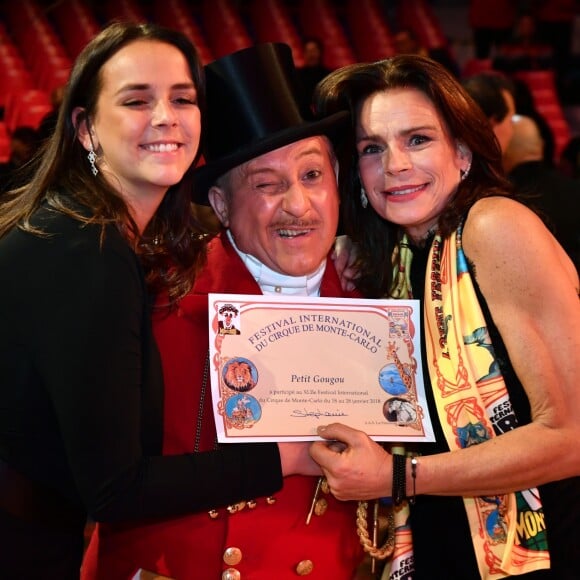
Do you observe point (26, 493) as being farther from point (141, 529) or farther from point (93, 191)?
point (93, 191)

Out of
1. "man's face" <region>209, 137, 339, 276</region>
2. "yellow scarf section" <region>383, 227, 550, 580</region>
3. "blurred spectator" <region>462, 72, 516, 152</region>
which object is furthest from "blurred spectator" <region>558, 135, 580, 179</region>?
"yellow scarf section" <region>383, 227, 550, 580</region>

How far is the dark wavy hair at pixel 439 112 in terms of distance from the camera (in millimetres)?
2500

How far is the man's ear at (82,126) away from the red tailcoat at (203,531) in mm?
474

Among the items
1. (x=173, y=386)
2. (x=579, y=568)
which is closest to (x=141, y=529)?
(x=173, y=386)

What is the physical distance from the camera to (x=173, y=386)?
7.94 feet

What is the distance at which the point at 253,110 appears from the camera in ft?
8.41

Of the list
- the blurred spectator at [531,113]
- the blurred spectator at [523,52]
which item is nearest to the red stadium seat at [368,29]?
the blurred spectator at [523,52]

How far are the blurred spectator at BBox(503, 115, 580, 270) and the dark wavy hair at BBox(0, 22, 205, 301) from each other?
211 centimetres

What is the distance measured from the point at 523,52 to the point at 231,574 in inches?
423

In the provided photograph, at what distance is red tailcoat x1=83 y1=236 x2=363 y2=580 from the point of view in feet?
7.68

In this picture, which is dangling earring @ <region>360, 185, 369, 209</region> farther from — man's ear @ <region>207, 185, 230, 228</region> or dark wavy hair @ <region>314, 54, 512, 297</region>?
man's ear @ <region>207, 185, 230, 228</region>

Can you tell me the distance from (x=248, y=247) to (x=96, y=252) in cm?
75

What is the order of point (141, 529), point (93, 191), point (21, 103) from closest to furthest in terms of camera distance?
point (93, 191)
point (141, 529)
point (21, 103)
